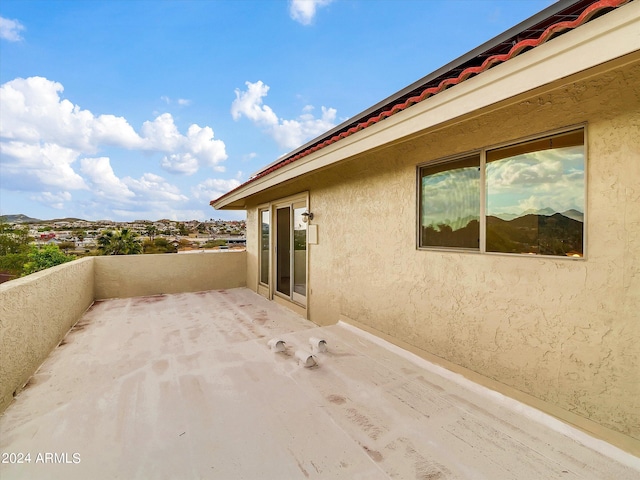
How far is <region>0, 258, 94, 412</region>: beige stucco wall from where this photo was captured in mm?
3499

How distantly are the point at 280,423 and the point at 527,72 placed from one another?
11.2ft

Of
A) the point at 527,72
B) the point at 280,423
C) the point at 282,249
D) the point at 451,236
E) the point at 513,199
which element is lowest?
the point at 280,423

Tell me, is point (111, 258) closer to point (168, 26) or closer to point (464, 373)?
point (464, 373)

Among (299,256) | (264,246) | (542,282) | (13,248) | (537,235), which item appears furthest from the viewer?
(13,248)

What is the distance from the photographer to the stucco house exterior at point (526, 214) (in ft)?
7.29

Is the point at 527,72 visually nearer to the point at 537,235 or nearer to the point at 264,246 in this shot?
the point at 537,235

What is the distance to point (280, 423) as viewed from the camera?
2.71 meters

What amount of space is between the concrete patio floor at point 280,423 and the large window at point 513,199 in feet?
5.30

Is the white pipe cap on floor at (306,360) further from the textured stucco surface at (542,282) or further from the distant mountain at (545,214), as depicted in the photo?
the distant mountain at (545,214)

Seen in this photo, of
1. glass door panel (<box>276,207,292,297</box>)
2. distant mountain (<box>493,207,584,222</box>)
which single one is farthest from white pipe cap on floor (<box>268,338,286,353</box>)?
glass door panel (<box>276,207,292,297</box>)

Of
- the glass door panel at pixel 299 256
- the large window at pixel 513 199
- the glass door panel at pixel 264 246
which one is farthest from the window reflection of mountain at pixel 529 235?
the glass door panel at pixel 264 246

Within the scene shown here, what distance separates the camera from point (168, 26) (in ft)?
43.6

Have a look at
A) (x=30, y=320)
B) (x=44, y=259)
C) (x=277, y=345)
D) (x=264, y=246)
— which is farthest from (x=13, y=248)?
(x=277, y=345)

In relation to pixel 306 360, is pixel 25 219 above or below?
above
